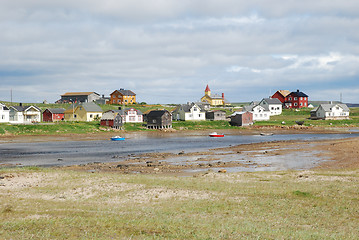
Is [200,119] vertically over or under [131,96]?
under

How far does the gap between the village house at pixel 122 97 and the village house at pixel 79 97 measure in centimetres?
839

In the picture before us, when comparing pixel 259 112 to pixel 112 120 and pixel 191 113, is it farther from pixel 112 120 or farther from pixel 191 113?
pixel 112 120

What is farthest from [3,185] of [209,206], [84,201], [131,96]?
[131,96]

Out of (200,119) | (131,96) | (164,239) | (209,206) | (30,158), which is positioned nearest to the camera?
(164,239)

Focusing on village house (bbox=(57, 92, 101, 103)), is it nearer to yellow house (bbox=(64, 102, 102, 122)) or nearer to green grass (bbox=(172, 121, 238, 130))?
yellow house (bbox=(64, 102, 102, 122))

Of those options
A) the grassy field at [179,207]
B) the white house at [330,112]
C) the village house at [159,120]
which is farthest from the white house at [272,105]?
the grassy field at [179,207]

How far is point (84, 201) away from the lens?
22828 millimetres

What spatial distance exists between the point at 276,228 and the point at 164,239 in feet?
17.6

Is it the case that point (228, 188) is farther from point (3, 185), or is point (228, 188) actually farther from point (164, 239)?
point (3, 185)

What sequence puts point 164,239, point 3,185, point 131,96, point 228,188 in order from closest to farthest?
point 164,239 < point 228,188 < point 3,185 < point 131,96

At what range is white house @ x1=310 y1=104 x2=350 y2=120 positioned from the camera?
142 metres

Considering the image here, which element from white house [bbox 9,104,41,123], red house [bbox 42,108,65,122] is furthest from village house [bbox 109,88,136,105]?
white house [bbox 9,104,41,123]

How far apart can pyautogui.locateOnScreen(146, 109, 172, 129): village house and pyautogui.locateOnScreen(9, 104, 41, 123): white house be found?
3457 cm

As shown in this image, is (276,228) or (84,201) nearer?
(276,228)
